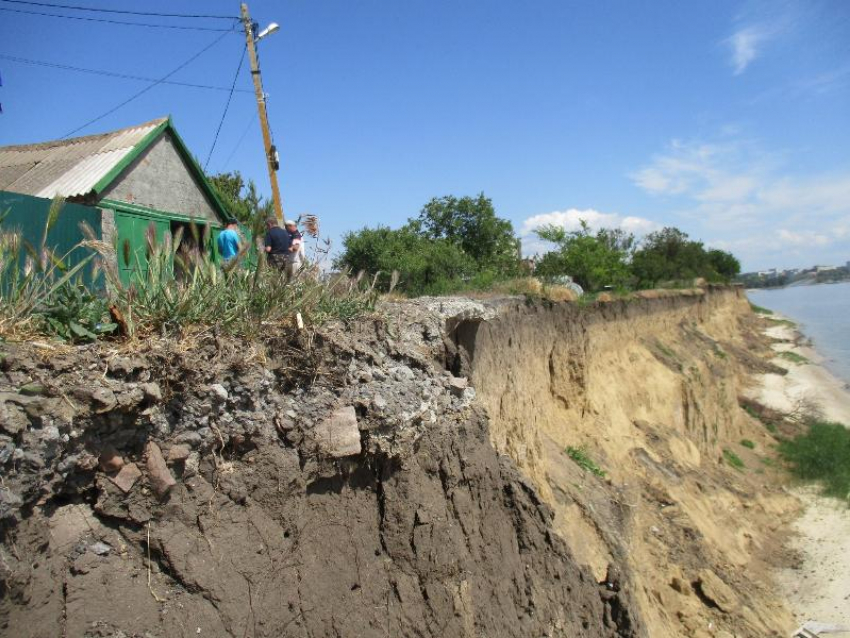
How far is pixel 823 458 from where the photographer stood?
57.6 ft

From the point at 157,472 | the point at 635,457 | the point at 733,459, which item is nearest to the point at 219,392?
the point at 157,472

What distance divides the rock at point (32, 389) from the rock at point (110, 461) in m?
0.46

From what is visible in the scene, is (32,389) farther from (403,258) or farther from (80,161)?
(403,258)

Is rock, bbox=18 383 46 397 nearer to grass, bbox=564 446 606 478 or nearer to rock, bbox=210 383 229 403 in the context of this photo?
rock, bbox=210 383 229 403

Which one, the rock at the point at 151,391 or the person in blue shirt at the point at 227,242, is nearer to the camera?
the rock at the point at 151,391

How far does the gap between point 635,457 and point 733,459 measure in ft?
23.7

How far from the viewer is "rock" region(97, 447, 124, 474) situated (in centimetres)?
325

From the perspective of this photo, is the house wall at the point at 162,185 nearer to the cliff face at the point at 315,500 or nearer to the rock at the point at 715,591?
the cliff face at the point at 315,500

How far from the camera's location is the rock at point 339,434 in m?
4.28

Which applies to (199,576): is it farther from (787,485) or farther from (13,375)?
(787,485)

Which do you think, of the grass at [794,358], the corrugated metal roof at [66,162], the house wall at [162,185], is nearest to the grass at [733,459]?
the house wall at [162,185]

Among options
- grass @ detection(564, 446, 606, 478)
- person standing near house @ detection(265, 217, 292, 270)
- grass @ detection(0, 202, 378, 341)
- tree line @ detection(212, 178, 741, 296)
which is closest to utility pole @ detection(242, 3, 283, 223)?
tree line @ detection(212, 178, 741, 296)

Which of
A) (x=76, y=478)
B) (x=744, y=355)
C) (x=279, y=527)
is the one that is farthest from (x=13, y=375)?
(x=744, y=355)

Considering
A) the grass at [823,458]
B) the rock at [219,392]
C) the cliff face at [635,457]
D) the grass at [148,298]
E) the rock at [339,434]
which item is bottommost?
the grass at [823,458]
